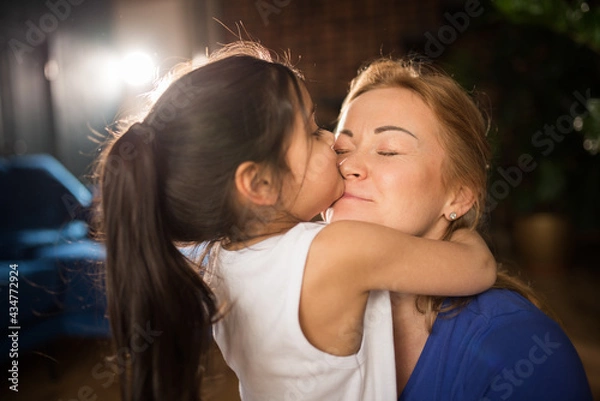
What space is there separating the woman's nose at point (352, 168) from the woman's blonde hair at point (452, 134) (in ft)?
0.69

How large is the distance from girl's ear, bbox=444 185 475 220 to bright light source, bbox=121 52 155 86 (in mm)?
862

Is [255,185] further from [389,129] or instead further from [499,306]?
[499,306]

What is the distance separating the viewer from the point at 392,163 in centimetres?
109

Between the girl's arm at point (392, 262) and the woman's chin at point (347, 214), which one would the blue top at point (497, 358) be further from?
the woman's chin at point (347, 214)

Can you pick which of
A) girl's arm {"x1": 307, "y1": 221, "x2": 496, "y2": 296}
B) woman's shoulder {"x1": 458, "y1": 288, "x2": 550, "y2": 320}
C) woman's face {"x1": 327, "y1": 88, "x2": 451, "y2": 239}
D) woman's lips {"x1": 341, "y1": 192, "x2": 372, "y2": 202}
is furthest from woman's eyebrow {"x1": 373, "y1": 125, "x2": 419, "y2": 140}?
woman's shoulder {"x1": 458, "y1": 288, "x2": 550, "y2": 320}

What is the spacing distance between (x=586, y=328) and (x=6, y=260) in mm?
3325

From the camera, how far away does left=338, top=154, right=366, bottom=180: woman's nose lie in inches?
42.4

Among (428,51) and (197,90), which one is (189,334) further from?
(428,51)

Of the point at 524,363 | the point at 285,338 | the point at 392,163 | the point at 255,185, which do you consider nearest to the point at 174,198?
the point at 255,185

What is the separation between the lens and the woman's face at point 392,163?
108 cm

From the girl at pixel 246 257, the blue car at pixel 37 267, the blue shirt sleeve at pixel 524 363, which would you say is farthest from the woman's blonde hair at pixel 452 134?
the blue car at pixel 37 267

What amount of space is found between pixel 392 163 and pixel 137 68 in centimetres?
76

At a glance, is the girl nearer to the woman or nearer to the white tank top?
the white tank top

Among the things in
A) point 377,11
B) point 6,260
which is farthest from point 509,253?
point 6,260
